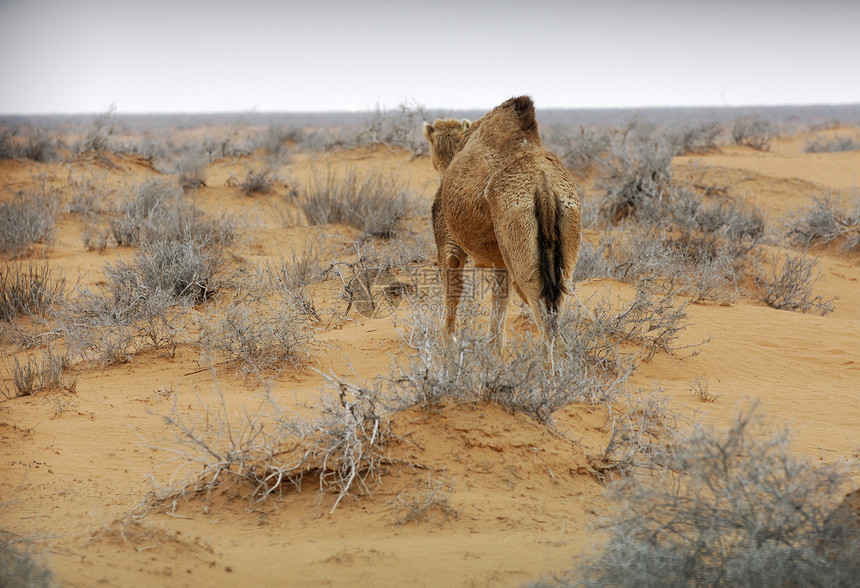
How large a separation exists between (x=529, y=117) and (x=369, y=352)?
286cm

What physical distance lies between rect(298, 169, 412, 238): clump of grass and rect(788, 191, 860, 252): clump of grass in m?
7.60

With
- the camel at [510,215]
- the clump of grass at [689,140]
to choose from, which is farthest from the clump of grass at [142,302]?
the clump of grass at [689,140]

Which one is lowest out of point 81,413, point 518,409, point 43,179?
point 81,413

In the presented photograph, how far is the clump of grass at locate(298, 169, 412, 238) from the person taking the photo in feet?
38.5

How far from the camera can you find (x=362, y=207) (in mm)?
12195

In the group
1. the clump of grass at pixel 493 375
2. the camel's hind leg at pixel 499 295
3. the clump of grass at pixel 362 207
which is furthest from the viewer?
the clump of grass at pixel 362 207

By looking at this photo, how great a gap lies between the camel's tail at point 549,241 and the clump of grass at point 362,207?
7.29 metres

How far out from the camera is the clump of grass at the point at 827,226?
12828mm

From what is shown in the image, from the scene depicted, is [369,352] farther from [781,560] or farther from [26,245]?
[26,245]

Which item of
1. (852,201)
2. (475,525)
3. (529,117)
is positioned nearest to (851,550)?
(475,525)

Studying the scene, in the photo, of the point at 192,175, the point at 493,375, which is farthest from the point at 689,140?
the point at 493,375

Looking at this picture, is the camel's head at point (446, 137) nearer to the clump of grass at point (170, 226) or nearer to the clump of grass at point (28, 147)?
the clump of grass at point (170, 226)

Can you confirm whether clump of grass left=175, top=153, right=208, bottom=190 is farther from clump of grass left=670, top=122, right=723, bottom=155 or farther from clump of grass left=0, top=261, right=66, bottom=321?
clump of grass left=670, top=122, right=723, bottom=155

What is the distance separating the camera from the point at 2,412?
203 inches
